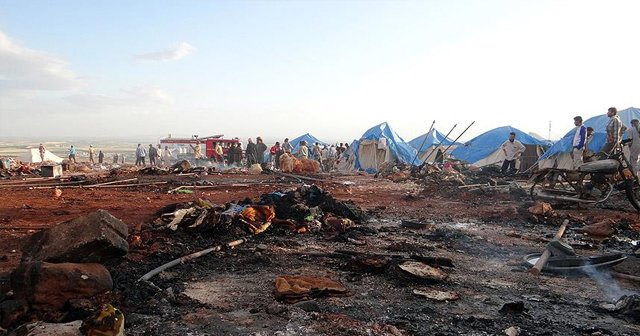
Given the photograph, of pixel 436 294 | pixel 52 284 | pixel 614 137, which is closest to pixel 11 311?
pixel 52 284

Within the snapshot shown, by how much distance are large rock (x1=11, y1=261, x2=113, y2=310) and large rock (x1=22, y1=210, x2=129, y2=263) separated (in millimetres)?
387

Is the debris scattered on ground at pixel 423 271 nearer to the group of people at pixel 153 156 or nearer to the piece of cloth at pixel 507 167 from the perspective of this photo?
the piece of cloth at pixel 507 167

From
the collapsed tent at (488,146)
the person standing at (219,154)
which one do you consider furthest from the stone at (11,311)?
the person standing at (219,154)

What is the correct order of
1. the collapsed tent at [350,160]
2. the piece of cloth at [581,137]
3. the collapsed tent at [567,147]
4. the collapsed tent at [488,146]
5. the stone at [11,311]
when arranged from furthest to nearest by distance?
the collapsed tent at [350,160] → the collapsed tent at [488,146] → the collapsed tent at [567,147] → the piece of cloth at [581,137] → the stone at [11,311]

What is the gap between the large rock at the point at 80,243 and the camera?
4.15 m

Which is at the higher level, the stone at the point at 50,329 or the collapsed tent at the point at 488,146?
the collapsed tent at the point at 488,146

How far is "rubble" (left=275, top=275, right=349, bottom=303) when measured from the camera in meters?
3.98

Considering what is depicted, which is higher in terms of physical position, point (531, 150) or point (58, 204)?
point (531, 150)

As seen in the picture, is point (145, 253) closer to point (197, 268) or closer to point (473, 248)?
point (197, 268)

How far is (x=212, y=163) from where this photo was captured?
29859 mm

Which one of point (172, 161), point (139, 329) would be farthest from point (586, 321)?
point (172, 161)

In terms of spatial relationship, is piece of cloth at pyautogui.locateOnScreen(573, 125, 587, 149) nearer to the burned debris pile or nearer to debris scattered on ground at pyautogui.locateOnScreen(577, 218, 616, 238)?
debris scattered on ground at pyautogui.locateOnScreen(577, 218, 616, 238)

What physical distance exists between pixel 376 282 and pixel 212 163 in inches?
1051

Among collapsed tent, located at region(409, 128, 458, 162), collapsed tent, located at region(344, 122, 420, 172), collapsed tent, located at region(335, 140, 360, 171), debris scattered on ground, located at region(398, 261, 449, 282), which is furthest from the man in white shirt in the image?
debris scattered on ground, located at region(398, 261, 449, 282)
